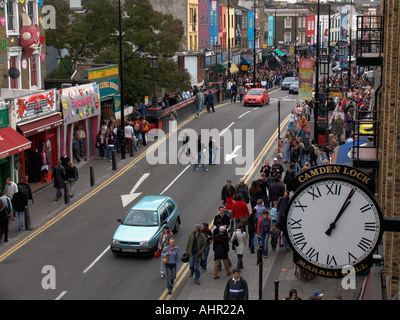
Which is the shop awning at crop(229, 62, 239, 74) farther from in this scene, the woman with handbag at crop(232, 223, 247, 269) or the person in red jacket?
the woman with handbag at crop(232, 223, 247, 269)

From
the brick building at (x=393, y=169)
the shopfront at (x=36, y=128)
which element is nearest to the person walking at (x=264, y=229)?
the brick building at (x=393, y=169)

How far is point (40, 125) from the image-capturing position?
27.3 m

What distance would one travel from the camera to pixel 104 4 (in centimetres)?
4012

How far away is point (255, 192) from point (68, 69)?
24965mm

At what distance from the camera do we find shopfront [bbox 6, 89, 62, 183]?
85.4 ft

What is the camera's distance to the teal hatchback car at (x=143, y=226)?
1900cm

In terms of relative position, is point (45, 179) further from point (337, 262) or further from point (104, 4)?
point (337, 262)

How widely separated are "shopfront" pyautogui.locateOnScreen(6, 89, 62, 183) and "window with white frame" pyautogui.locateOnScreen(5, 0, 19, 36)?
163 inches

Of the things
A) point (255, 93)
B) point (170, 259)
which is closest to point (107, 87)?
point (255, 93)

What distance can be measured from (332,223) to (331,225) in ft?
0.06

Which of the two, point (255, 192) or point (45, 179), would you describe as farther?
point (45, 179)

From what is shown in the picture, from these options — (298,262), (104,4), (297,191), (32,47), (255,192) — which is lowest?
(255,192)

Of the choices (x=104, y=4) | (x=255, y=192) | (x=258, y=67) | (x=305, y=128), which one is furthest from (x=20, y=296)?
(x=258, y=67)

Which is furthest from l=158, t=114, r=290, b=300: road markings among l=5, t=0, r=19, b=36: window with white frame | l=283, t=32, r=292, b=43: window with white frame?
l=283, t=32, r=292, b=43: window with white frame
